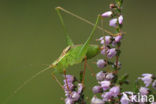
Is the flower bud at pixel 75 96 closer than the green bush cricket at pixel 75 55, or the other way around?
the flower bud at pixel 75 96

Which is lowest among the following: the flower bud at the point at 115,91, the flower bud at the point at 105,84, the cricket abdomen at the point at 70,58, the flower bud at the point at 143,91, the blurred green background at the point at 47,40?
the blurred green background at the point at 47,40

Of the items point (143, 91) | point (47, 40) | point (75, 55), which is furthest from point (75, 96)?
point (47, 40)

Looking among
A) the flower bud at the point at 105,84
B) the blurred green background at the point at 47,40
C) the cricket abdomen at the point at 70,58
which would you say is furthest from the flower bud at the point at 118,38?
the blurred green background at the point at 47,40

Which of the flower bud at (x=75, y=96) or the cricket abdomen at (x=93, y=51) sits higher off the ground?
the cricket abdomen at (x=93, y=51)

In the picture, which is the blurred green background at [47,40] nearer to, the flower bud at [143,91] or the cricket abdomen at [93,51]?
the cricket abdomen at [93,51]

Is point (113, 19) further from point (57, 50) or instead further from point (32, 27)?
point (32, 27)

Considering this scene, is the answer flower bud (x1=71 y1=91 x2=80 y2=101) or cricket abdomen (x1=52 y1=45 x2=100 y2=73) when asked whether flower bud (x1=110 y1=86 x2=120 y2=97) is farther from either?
cricket abdomen (x1=52 y1=45 x2=100 y2=73)

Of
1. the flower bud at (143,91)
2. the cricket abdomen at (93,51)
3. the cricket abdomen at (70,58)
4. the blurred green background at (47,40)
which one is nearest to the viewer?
the flower bud at (143,91)

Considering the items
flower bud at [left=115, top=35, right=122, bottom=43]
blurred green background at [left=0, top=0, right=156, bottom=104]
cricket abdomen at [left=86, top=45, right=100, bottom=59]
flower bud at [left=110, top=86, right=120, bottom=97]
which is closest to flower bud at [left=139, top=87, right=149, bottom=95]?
flower bud at [left=110, top=86, right=120, bottom=97]
